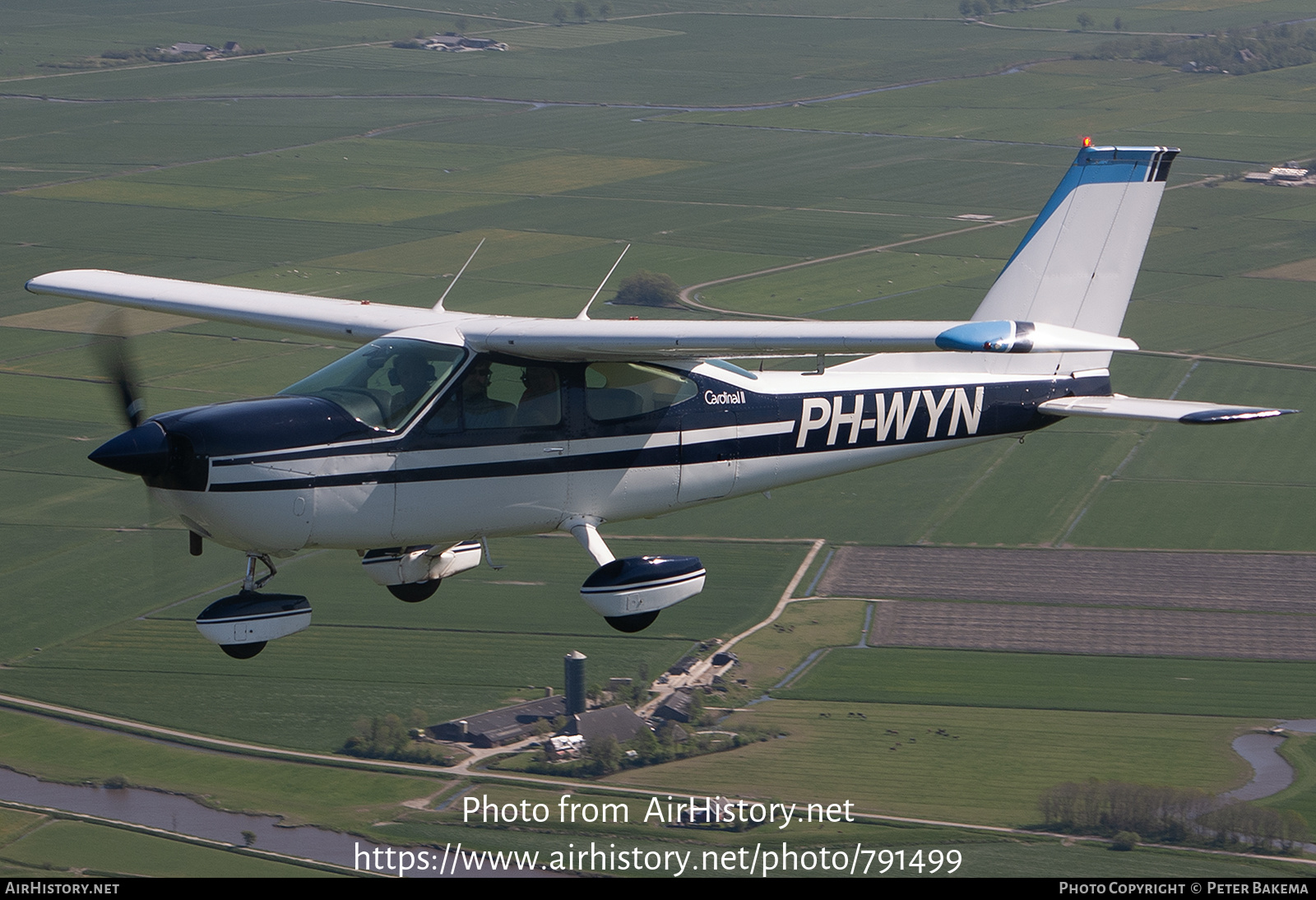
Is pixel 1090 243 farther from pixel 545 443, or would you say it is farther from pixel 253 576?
pixel 253 576

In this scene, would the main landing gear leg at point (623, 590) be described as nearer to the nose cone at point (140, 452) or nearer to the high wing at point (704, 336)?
the high wing at point (704, 336)

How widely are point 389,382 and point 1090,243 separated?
10.4m

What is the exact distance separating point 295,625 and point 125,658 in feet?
141

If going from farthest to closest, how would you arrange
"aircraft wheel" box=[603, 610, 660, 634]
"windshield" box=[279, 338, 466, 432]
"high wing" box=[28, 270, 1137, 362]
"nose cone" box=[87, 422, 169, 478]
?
"aircraft wheel" box=[603, 610, 660, 634]
"windshield" box=[279, 338, 466, 432]
"nose cone" box=[87, 422, 169, 478]
"high wing" box=[28, 270, 1137, 362]

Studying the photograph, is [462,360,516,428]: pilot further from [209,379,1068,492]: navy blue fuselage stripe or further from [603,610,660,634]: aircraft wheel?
[603,610,660,634]: aircraft wheel

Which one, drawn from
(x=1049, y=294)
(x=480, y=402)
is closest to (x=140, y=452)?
(x=480, y=402)

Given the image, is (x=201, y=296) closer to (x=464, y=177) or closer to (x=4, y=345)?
(x=4, y=345)

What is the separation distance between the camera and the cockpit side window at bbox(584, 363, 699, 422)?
2055cm

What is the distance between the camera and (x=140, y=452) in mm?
17859

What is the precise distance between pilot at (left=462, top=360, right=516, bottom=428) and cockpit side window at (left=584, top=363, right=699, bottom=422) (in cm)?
117

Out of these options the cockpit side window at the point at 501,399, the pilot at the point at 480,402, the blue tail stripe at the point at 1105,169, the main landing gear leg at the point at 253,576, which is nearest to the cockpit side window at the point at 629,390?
the cockpit side window at the point at 501,399

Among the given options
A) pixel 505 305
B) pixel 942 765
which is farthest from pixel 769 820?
pixel 505 305

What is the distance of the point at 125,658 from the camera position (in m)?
59.8

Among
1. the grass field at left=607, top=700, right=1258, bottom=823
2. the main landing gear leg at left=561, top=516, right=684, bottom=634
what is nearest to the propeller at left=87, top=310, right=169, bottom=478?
the main landing gear leg at left=561, top=516, right=684, bottom=634
